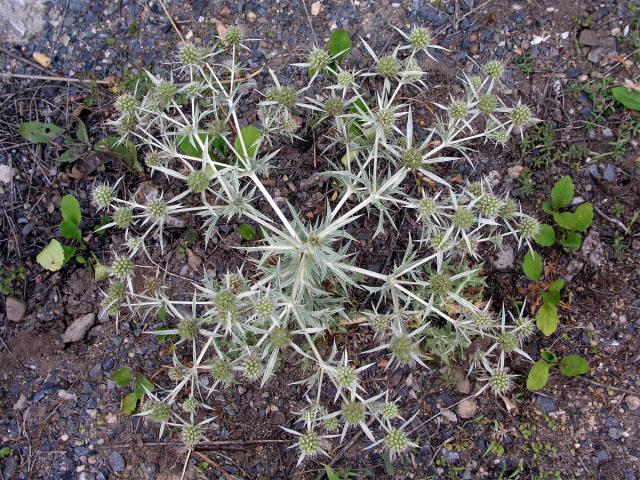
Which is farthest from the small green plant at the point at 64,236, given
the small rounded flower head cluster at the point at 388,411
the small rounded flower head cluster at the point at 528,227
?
the small rounded flower head cluster at the point at 528,227

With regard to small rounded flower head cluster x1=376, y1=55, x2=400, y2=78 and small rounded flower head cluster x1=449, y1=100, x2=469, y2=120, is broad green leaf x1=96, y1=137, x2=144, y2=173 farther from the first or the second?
small rounded flower head cluster x1=449, y1=100, x2=469, y2=120

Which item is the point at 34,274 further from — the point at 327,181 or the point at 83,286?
the point at 327,181

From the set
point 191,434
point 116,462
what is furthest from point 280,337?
point 116,462

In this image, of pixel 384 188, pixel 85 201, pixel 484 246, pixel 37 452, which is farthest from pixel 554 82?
pixel 37 452

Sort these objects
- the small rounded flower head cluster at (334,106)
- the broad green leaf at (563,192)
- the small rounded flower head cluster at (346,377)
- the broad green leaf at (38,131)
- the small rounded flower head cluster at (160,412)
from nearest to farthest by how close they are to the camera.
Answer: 1. the small rounded flower head cluster at (346,377)
2. the small rounded flower head cluster at (160,412)
3. the small rounded flower head cluster at (334,106)
4. the broad green leaf at (563,192)
5. the broad green leaf at (38,131)

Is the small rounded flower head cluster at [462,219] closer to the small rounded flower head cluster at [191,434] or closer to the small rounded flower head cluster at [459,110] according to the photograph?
the small rounded flower head cluster at [459,110]

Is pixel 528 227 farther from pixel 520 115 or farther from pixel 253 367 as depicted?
pixel 253 367
